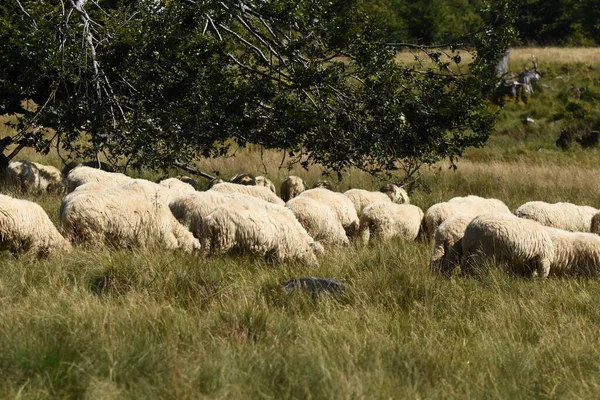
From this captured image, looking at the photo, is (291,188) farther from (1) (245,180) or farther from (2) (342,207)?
(2) (342,207)

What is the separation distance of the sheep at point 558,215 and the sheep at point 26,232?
6029mm

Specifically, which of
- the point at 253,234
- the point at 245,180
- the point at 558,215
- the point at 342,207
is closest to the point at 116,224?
the point at 253,234

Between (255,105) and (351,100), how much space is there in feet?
5.18

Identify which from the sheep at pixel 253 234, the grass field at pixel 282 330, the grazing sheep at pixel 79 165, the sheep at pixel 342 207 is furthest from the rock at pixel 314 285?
the grazing sheep at pixel 79 165

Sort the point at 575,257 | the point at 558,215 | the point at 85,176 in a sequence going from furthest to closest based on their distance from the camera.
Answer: the point at 85,176 < the point at 558,215 < the point at 575,257

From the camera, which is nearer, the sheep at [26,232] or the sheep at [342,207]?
the sheep at [26,232]

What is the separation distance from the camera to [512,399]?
14.5 feet

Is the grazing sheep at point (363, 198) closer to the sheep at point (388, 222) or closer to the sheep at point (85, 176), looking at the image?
the sheep at point (388, 222)

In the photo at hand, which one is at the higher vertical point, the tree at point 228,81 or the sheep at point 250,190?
the tree at point 228,81

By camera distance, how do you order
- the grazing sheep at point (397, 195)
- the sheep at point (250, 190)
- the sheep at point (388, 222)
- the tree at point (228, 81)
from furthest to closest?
the grazing sheep at point (397, 195) → the tree at point (228, 81) → the sheep at point (250, 190) → the sheep at point (388, 222)

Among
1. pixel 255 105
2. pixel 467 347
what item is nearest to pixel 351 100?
pixel 255 105

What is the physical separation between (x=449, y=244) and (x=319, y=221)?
6.35ft

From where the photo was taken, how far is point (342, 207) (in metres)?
11.0

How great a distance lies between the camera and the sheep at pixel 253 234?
7.91 m
